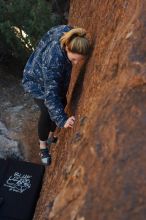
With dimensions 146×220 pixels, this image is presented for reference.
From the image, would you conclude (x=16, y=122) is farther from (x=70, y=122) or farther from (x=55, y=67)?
(x=55, y=67)

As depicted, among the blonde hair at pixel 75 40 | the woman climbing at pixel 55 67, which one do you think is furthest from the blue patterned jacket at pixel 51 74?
the blonde hair at pixel 75 40

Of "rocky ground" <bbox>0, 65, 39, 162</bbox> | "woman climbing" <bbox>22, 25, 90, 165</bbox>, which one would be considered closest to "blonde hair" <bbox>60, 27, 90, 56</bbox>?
"woman climbing" <bbox>22, 25, 90, 165</bbox>

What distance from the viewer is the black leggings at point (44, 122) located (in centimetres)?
400

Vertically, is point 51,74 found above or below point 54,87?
above

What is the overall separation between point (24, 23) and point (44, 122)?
402 centimetres

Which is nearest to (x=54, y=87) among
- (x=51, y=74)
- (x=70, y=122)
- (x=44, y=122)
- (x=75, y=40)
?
(x=51, y=74)

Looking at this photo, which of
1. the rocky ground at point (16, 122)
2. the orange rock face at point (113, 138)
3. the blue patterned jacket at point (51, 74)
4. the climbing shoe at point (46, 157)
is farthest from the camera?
the rocky ground at point (16, 122)

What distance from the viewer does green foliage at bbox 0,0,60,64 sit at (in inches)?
301

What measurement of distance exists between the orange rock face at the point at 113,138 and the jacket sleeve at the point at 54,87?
0.62 feet

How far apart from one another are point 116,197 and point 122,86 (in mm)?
695

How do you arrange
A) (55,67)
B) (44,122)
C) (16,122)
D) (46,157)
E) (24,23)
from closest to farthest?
(55,67) → (44,122) → (46,157) → (16,122) → (24,23)

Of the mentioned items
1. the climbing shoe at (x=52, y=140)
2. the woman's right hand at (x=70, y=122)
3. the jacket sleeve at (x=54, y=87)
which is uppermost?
the jacket sleeve at (x=54, y=87)

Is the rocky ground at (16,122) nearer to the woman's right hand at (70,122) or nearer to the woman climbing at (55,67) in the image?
the woman climbing at (55,67)

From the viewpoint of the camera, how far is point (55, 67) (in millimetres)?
3523
